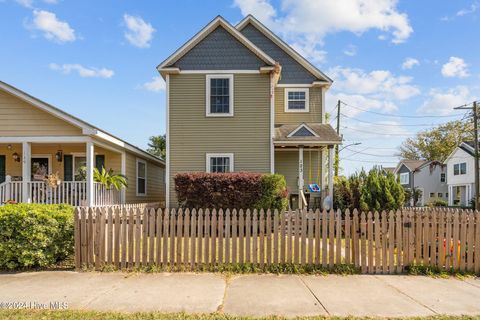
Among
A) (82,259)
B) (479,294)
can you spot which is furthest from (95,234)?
(479,294)

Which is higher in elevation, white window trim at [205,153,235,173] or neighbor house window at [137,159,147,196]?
white window trim at [205,153,235,173]

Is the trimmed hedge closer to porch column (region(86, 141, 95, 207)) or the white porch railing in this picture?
porch column (region(86, 141, 95, 207))

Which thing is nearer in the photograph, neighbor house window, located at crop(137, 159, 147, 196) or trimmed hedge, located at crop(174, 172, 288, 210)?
trimmed hedge, located at crop(174, 172, 288, 210)

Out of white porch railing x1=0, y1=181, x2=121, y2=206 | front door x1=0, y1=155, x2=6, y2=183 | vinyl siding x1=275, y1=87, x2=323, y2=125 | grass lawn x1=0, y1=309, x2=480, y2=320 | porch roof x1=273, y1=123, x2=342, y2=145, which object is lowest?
grass lawn x1=0, y1=309, x2=480, y2=320

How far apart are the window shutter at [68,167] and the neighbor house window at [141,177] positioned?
3.46m

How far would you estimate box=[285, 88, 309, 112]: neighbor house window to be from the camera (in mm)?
17969

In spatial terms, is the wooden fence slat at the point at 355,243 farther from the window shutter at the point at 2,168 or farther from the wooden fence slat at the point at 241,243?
the window shutter at the point at 2,168

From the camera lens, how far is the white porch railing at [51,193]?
13.7 meters

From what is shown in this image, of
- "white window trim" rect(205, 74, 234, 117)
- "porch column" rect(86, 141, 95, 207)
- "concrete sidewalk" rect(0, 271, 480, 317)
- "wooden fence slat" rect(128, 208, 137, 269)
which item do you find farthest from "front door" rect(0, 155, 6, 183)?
"wooden fence slat" rect(128, 208, 137, 269)

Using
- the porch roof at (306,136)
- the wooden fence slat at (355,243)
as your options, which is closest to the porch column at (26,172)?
the porch roof at (306,136)

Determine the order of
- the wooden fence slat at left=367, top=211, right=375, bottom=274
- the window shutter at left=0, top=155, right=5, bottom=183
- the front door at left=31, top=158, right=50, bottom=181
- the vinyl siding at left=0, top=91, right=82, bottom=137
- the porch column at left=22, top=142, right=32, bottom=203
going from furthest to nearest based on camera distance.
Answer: the front door at left=31, top=158, right=50, bottom=181
the window shutter at left=0, top=155, right=5, bottom=183
the vinyl siding at left=0, top=91, right=82, bottom=137
the porch column at left=22, top=142, right=32, bottom=203
the wooden fence slat at left=367, top=211, right=375, bottom=274

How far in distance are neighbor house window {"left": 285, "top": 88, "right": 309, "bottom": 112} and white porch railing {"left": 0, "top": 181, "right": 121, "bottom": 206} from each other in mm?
9616

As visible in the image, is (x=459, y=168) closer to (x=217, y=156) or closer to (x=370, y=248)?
(x=217, y=156)

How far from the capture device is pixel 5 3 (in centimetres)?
1123
